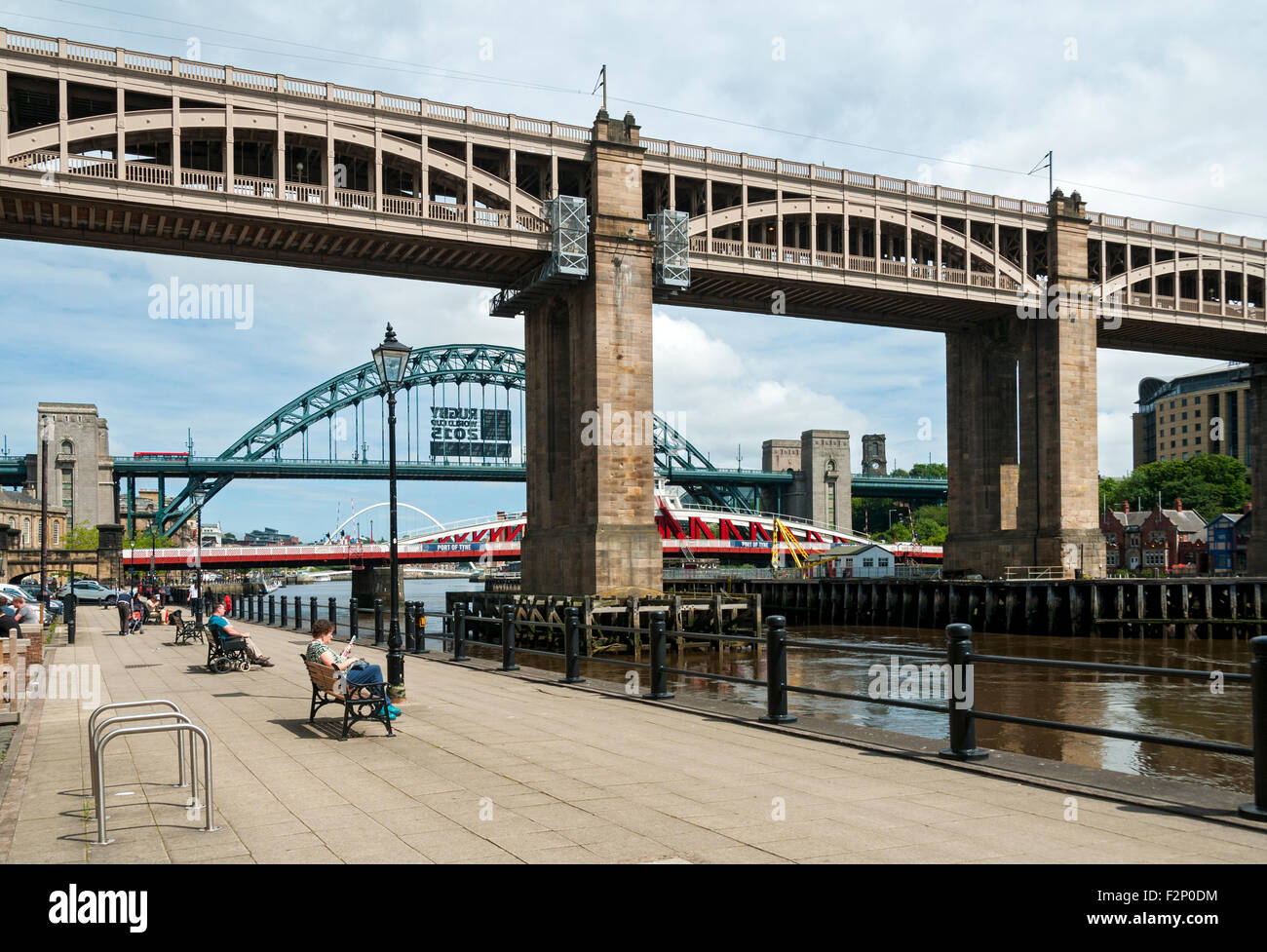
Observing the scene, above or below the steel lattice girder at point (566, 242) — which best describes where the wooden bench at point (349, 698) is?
below

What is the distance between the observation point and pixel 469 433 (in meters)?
166

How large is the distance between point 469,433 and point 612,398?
126 meters

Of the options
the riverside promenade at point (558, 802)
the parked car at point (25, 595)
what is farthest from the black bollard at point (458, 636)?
the parked car at point (25, 595)

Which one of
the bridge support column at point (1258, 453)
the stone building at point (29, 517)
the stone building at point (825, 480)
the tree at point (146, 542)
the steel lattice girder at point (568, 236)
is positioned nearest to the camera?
the steel lattice girder at point (568, 236)

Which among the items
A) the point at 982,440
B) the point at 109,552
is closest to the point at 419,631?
the point at 982,440

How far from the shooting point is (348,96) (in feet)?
134

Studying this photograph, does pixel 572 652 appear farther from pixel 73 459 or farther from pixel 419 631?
pixel 73 459

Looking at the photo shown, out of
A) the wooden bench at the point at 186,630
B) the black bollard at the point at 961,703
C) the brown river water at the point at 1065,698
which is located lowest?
the brown river water at the point at 1065,698

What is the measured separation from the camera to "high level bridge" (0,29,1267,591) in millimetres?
37969

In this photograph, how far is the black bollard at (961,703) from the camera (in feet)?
33.7

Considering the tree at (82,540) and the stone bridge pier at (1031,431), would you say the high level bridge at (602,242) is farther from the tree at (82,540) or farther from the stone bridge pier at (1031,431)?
the tree at (82,540)

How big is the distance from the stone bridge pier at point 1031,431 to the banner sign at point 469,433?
110989 millimetres
